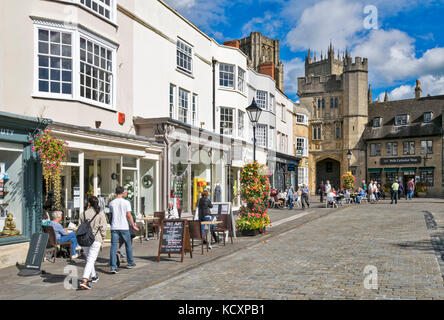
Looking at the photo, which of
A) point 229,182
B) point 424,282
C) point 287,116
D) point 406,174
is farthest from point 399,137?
point 424,282

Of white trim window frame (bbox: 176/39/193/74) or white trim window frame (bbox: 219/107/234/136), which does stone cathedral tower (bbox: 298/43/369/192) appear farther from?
white trim window frame (bbox: 176/39/193/74)

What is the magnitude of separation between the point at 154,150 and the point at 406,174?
136ft

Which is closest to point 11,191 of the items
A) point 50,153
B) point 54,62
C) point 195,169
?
point 50,153

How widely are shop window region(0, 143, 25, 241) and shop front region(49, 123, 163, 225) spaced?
101 centimetres

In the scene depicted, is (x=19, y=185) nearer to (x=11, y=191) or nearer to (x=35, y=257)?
(x=11, y=191)

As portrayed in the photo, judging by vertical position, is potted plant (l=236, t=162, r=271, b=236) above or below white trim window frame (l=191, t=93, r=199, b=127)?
below

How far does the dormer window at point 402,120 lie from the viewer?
53359 mm

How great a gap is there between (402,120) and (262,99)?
2839 cm

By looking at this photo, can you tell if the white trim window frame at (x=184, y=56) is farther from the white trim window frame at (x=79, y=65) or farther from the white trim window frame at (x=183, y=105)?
the white trim window frame at (x=79, y=65)

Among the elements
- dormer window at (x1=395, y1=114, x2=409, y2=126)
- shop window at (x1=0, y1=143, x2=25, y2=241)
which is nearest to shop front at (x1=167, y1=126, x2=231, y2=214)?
shop window at (x1=0, y1=143, x2=25, y2=241)

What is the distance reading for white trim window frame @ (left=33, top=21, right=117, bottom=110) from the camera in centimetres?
1217

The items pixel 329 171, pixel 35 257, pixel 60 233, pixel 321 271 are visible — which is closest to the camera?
pixel 321 271

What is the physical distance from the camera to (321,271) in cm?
899
